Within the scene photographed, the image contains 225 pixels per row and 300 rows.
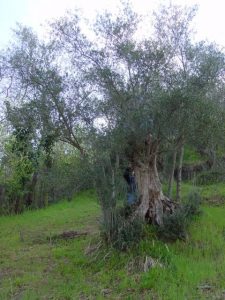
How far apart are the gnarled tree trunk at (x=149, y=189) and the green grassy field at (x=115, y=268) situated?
0.67 metres

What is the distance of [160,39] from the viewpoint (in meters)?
11.6

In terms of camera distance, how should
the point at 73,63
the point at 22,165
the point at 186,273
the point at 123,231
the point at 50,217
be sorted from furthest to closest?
the point at 22,165 < the point at 50,217 < the point at 73,63 < the point at 123,231 < the point at 186,273

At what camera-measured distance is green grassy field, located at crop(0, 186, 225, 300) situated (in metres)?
7.57

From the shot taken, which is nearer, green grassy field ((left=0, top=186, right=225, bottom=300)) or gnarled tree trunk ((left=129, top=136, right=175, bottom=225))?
green grassy field ((left=0, top=186, right=225, bottom=300))

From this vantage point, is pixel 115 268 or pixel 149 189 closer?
pixel 115 268

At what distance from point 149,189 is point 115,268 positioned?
9.48ft

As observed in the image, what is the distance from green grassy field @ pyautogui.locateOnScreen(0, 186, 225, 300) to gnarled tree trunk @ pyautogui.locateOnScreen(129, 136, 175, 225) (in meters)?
0.67

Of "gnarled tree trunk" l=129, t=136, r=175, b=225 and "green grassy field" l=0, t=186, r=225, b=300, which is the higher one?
"gnarled tree trunk" l=129, t=136, r=175, b=225

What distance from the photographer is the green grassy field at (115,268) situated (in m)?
7.57

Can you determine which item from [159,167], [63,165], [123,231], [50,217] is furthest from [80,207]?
[123,231]

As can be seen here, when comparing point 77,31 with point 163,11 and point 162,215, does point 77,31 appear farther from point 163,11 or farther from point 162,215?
point 162,215

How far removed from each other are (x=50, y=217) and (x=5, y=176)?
4651 millimetres

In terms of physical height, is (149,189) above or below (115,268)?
above

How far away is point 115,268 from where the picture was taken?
891cm
